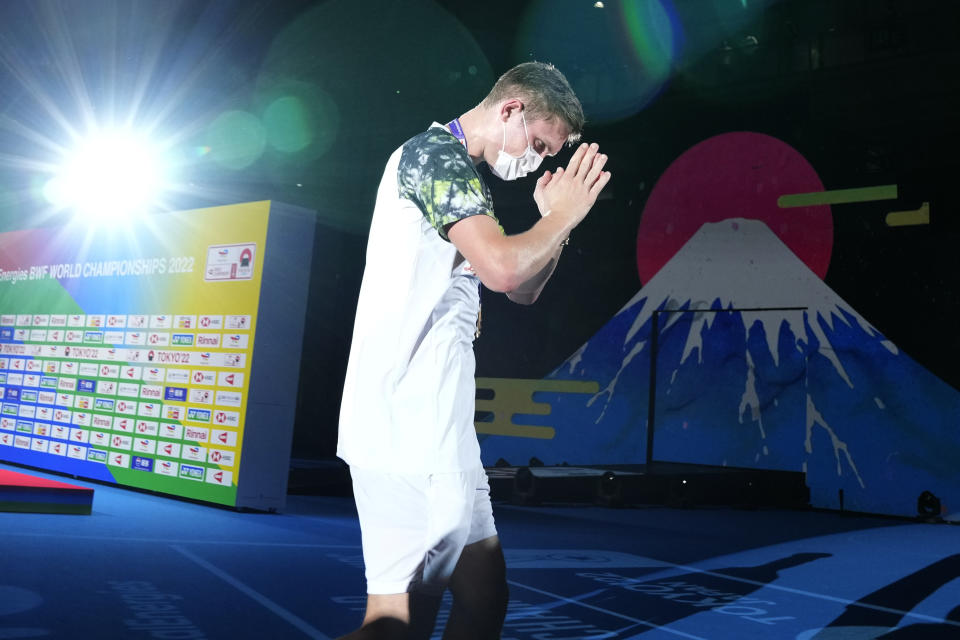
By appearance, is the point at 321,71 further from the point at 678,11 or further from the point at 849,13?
the point at 849,13

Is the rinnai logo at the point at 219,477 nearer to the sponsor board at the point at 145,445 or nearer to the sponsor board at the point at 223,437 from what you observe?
the sponsor board at the point at 223,437

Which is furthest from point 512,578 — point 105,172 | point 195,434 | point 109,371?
point 105,172

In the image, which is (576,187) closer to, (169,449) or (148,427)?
(169,449)

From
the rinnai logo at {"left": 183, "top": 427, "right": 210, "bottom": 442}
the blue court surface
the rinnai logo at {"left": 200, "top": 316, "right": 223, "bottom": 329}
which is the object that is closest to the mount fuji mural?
the blue court surface

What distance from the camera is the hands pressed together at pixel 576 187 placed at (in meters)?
1.58

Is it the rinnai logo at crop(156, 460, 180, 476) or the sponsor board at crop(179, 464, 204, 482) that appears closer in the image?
the sponsor board at crop(179, 464, 204, 482)

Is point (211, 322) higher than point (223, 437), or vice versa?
point (211, 322)

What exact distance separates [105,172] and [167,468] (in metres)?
5.31

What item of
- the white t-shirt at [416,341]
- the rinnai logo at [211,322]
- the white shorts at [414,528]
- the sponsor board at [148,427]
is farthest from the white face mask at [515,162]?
the sponsor board at [148,427]

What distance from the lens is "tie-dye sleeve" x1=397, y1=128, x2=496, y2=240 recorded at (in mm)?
1467

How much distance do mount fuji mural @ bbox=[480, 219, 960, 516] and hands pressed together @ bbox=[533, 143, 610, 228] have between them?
9.17 meters

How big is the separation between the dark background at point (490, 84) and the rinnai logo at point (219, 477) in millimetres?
4232

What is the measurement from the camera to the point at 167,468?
732 centimetres

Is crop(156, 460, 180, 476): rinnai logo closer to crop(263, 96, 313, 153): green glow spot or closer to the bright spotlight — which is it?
the bright spotlight
